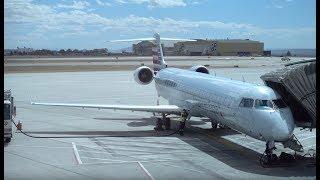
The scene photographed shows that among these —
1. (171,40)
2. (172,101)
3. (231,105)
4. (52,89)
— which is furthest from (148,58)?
(231,105)

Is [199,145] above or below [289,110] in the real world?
below

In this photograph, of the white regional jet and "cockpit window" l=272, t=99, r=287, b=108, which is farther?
"cockpit window" l=272, t=99, r=287, b=108

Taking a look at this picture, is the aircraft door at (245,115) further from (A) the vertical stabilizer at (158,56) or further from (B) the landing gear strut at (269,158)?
(A) the vertical stabilizer at (158,56)

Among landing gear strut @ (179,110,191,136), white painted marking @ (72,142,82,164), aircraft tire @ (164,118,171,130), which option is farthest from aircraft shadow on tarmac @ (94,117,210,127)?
white painted marking @ (72,142,82,164)

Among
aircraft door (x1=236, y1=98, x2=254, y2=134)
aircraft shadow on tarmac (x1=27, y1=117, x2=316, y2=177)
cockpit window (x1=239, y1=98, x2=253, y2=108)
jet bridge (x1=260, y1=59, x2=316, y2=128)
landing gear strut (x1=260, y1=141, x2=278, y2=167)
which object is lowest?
aircraft shadow on tarmac (x1=27, y1=117, x2=316, y2=177)

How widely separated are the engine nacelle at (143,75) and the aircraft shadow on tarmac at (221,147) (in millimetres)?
2605

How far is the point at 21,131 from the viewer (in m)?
22.8

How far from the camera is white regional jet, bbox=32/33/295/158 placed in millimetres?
16172

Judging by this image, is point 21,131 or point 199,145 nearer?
point 199,145

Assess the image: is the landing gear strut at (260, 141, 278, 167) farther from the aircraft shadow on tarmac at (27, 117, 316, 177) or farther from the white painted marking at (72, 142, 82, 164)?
the white painted marking at (72, 142, 82, 164)

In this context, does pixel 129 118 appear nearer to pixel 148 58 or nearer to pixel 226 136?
pixel 226 136

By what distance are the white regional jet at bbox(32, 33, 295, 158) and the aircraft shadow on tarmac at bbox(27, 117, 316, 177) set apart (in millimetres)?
864

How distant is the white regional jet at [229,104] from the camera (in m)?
16.2

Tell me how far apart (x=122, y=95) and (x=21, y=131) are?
2081cm
